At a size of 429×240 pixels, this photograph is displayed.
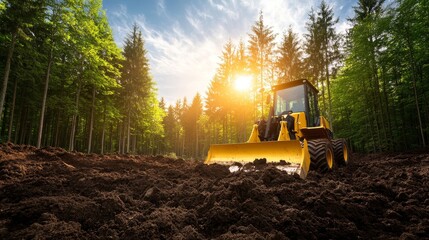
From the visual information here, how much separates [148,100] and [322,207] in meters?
23.8

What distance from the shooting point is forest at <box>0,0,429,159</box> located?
13.7 meters

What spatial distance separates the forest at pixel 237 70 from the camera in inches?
541

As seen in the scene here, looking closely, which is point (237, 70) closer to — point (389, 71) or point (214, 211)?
point (389, 71)

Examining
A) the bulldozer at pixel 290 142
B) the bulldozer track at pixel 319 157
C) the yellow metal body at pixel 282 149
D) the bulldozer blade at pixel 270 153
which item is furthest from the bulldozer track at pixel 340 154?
the bulldozer blade at pixel 270 153

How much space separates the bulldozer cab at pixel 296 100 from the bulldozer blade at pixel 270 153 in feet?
6.21

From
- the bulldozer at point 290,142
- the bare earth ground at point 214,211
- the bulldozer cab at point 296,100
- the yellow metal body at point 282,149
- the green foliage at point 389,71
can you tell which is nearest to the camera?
the bare earth ground at point 214,211

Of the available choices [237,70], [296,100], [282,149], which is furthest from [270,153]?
[237,70]

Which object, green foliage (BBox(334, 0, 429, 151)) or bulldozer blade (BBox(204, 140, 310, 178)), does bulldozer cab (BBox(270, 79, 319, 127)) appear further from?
green foliage (BBox(334, 0, 429, 151))

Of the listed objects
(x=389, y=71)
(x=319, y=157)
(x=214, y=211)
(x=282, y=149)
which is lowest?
(x=214, y=211)

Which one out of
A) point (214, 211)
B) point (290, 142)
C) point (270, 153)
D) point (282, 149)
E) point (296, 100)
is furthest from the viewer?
point (296, 100)

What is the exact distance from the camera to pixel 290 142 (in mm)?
5785

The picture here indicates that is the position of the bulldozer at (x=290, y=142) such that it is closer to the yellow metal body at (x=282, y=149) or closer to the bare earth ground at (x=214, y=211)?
the yellow metal body at (x=282, y=149)

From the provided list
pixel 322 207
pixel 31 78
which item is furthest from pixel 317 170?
pixel 31 78

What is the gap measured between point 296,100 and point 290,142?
8.90 ft
